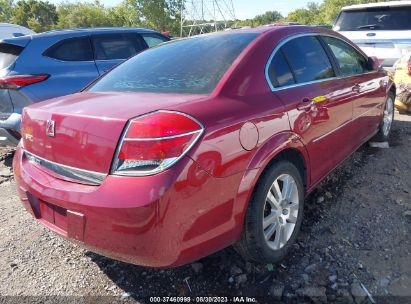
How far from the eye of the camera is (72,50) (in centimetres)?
545

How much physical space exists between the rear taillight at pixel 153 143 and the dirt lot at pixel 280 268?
1010mm

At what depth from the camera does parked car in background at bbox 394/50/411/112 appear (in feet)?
21.6

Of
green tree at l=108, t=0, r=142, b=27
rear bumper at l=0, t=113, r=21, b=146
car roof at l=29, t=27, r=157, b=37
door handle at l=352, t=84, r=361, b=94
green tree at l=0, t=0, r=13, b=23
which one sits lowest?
green tree at l=0, t=0, r=13, b=23

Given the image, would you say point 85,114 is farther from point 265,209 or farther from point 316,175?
point 316,175

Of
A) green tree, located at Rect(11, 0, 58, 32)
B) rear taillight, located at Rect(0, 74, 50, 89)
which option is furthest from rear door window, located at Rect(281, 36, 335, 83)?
green tree, located at Rect(11, 0, 58, 32)

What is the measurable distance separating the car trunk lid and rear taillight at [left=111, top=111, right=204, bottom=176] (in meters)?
0.06

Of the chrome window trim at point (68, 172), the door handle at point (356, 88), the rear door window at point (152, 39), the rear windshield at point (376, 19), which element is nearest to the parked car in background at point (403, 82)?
the rear windshield at point (376, 19)

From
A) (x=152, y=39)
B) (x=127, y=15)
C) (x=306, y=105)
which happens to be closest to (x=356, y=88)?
(x=306, y=105)

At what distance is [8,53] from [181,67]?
130 inches

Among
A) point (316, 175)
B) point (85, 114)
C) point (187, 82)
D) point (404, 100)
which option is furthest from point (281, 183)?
point (404, 100)

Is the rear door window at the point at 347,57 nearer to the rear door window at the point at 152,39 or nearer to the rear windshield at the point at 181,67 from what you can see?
the rear windshield at the point at 181,67

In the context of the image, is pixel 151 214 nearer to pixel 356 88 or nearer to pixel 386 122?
pixel 356 88

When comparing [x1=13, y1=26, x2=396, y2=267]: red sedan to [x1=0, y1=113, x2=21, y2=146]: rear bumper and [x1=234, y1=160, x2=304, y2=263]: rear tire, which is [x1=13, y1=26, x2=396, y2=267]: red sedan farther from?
[x1=0, y1=113, x2=21, y2=146]: rear bumper

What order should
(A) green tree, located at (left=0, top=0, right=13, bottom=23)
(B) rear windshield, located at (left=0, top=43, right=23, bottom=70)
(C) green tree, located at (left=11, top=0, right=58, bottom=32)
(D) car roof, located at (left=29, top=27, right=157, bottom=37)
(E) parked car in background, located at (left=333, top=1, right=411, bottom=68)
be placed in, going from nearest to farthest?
(B) rear windshield, located at (left=0, top=43, right=23, bottom=70), (D) car roof, located at (left=29, top=27, right=157, bottom=37), (E) parked car in background, located at (left=333, top=1, right=411, bottom=68), (C) green tree, located at (left=11, top=0, right=58, bottom=32), (A) green tree, located at (left=0, top=0, right=13, bottom=23)
